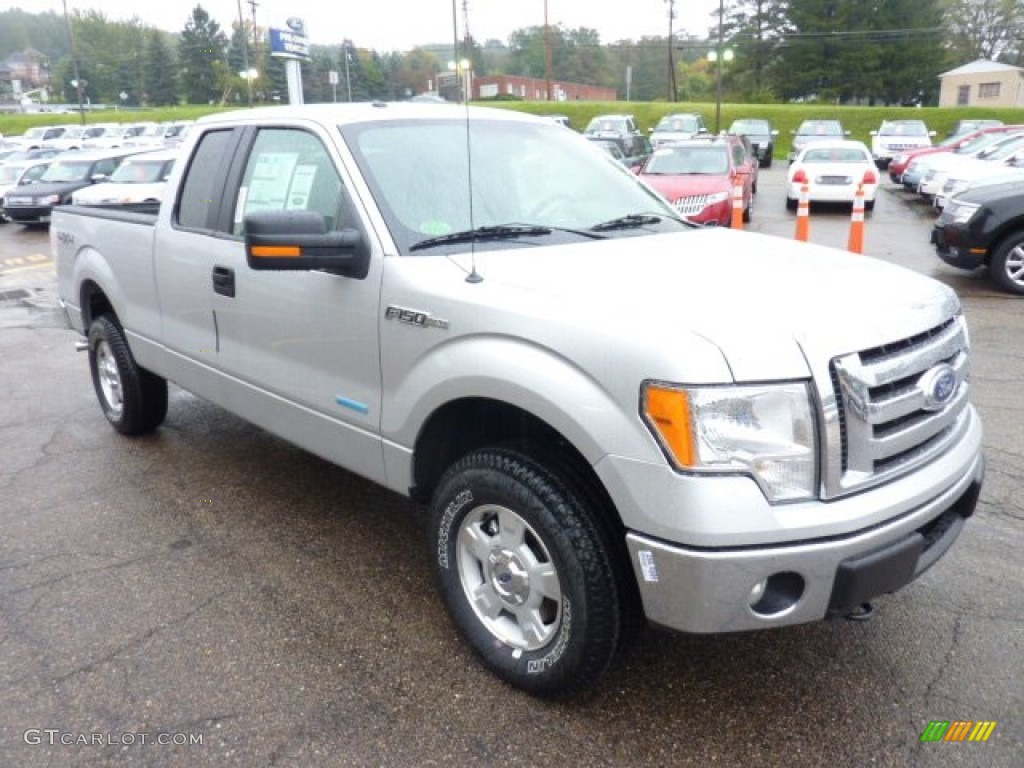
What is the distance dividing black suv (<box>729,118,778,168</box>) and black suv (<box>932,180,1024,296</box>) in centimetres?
2225

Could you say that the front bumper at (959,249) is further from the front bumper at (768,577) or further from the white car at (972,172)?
the front bumper at (768,577)

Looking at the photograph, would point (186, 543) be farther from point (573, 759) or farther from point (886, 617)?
point (886, 617)

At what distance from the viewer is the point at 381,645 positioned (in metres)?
Result: 3.10

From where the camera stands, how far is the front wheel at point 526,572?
8.19 ft

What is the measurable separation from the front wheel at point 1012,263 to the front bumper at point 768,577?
8075 mm

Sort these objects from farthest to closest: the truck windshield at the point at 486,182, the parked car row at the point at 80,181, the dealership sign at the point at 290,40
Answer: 1. the parked car row at the point at 80,181
2. the dealership sign at the point at 290,40
3. the truck windshield at the point at 486,182

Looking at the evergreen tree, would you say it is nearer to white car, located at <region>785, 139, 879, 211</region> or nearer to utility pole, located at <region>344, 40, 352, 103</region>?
white car, located at <region>785, 139, 879, 211</region>

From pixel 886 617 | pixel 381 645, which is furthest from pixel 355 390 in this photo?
pixel 886 617

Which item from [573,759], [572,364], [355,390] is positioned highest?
[572,364]

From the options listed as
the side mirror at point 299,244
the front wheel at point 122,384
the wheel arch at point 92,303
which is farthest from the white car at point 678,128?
the side mirror at point 299,244

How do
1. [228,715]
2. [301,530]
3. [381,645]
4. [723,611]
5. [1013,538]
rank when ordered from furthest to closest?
[301,530] → [1013,538] → [381,645] → [228,715] → [723,611]

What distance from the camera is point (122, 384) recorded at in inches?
202

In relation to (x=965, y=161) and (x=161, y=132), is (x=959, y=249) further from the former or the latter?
(x=161, y=132)

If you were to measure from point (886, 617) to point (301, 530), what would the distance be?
256 cm
